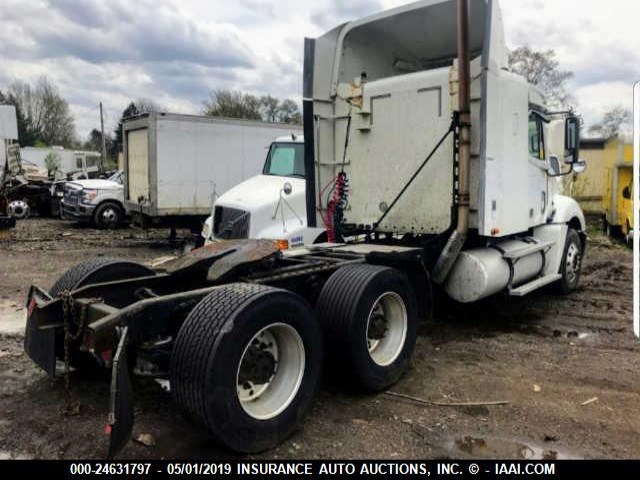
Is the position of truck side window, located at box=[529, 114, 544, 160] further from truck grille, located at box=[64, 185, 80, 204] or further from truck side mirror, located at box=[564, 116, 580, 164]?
truck grille, located at box=[64, 185, 80, 204]

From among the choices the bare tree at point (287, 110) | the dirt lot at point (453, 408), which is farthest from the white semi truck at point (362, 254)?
the bare tree at point (287, 110)

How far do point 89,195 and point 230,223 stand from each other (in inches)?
380

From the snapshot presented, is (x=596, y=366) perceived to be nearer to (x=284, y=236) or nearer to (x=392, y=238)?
(x=392, y=238)

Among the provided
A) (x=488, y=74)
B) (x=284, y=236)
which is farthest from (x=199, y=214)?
(x=488, y=74)

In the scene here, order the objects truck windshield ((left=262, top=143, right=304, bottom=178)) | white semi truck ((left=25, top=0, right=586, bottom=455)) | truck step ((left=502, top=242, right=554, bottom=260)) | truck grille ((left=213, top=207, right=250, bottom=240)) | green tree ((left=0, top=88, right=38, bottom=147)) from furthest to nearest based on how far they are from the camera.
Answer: green tree ((left=0, top=88, right=38, bottom=147))
truck windshield ((left=262, top=143, right=304, bottom=178))
truck grille ((left=213, top=207, right=250, bottom=240))
truck step ((left=502, top=242, right=554, bottom=260))
white semi truck ((left=25, top=0, right=586, bottom=455))

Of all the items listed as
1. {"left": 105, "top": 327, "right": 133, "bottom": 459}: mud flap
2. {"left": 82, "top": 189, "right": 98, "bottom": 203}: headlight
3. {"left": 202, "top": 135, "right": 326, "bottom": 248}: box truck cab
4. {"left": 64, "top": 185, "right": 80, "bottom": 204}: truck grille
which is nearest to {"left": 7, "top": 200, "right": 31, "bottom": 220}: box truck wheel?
{"left": 64, "top": 185, "right": 80, "bottom": 204}: truck grille

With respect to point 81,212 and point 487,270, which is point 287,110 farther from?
point 487,270

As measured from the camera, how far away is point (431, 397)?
173 inches

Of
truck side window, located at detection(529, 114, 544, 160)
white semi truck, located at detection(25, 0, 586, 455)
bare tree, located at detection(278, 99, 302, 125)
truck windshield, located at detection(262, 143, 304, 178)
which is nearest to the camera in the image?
white semi truck, located at detection(25, 0, 586, 455)

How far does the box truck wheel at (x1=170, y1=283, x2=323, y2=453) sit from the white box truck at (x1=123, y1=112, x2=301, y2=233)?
937 cm

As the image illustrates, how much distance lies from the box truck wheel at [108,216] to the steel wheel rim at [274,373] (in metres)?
14.9

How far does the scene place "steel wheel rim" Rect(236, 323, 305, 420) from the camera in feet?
11.6

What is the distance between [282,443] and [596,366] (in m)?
3.26

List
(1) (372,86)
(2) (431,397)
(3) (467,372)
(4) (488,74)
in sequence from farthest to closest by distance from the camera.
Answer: (1) (372,86) < (4) (488,74) < (3) (467,372) < (2) (431,397)
